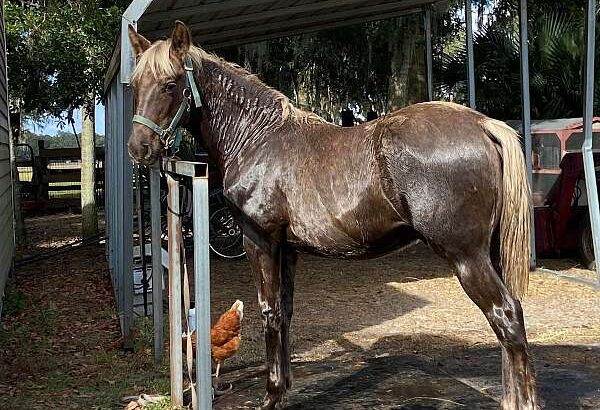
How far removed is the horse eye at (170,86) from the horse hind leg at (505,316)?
1.59 metres

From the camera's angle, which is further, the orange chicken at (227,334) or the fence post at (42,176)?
the fence post at (42,176)

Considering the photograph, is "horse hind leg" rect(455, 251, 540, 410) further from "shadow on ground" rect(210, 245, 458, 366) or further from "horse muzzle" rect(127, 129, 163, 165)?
"shadow on ground" rect(210, 245, 458, 366)

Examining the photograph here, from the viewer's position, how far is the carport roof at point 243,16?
501cm

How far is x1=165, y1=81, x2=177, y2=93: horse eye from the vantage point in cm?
347

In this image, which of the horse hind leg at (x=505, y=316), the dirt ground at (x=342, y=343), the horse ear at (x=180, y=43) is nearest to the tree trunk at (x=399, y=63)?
the dirt ground at (x=342, y=343)

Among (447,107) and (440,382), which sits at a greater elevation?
(447,107)

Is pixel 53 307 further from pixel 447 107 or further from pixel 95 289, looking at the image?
pixel 447 107

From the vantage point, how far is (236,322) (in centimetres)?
382

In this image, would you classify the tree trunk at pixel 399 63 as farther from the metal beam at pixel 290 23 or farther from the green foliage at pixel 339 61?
the metal beam at pixel 290 23

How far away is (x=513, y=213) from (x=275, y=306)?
124 centimetres

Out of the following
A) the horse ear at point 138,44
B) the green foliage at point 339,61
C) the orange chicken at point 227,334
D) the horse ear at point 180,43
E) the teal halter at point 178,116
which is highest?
the green foliage at point 339,61

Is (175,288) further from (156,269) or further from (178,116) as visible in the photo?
(156,269)

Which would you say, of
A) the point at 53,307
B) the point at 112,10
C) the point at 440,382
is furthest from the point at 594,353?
the point at 112,10

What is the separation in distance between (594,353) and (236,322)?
104 inches
